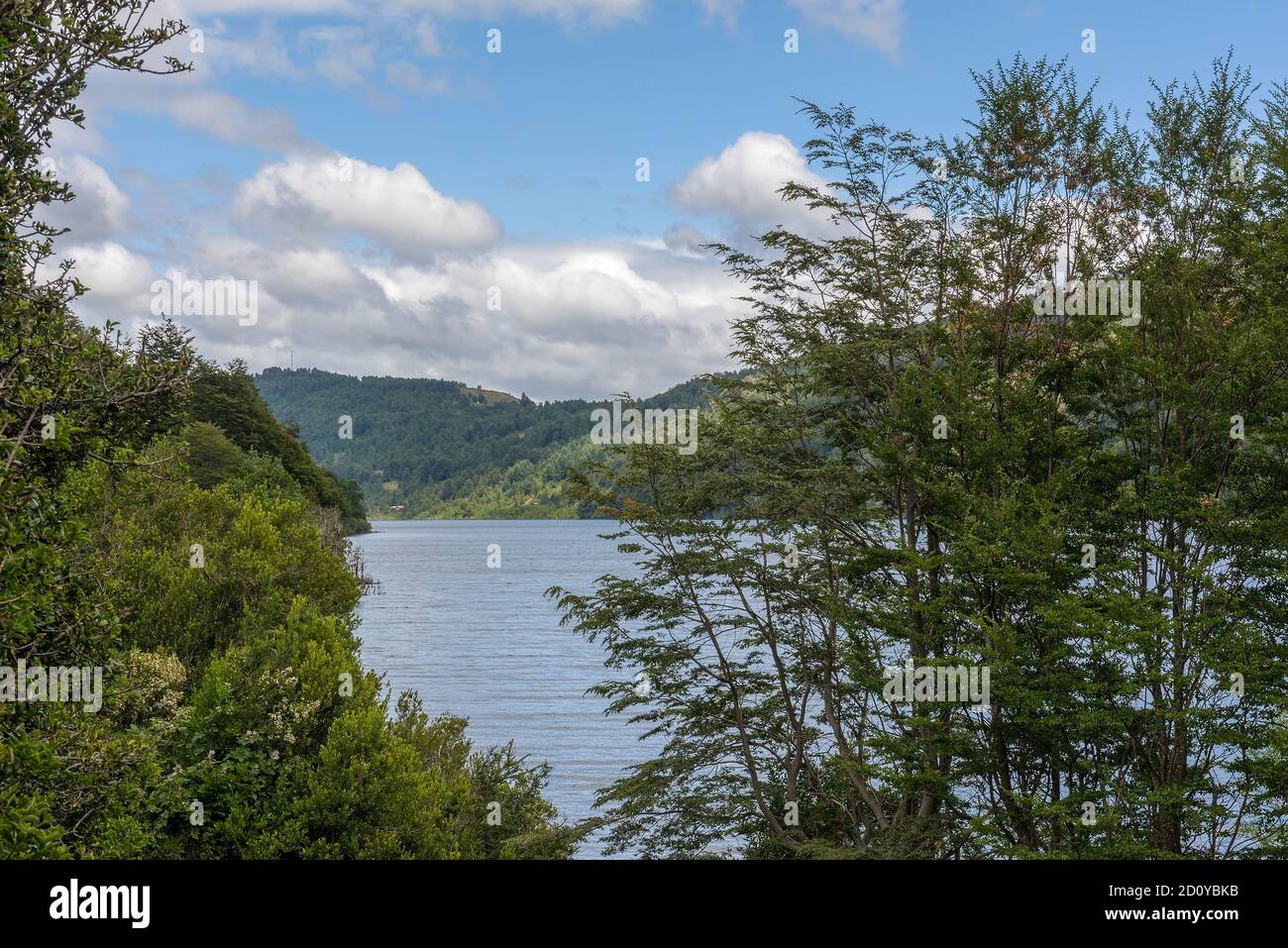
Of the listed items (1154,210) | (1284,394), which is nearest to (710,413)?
(1154,210)

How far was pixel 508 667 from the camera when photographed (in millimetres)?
61969

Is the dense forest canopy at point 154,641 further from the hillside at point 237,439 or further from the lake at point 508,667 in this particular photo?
the hillside at point 237,439

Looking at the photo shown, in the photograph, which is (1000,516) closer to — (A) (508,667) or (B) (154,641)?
(B) (154,641)

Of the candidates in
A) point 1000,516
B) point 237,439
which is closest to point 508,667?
point 237,439

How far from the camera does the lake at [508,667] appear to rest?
4222 cm

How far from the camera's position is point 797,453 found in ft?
75.7

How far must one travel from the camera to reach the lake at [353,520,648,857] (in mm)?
42219

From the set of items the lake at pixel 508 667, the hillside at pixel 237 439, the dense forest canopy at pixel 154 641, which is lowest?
the lake at pixel 508 667

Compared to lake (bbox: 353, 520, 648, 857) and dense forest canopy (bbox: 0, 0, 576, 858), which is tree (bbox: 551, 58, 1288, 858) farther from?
lake (bbox: 353, 520, 648, 857)

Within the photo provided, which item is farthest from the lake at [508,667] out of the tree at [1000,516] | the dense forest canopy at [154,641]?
the tree at [1000,516]

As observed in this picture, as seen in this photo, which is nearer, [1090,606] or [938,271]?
[1090,606]
